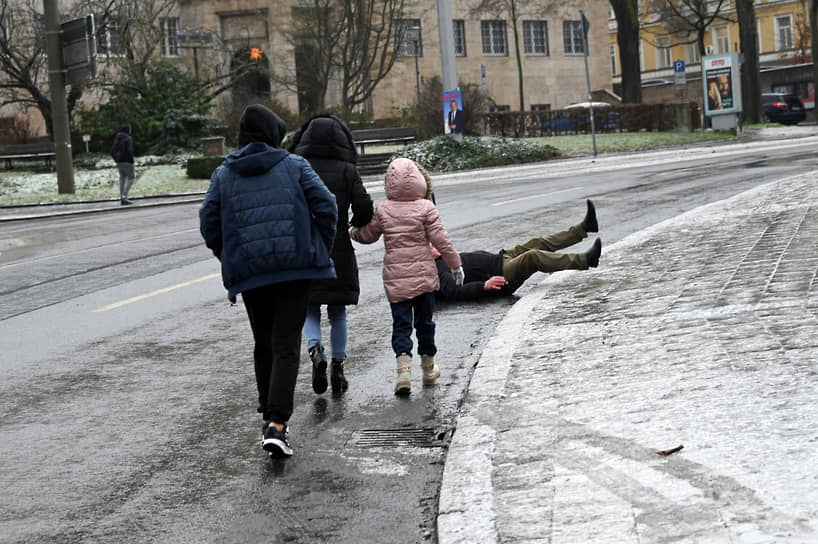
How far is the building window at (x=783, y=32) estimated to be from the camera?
83.3 metres

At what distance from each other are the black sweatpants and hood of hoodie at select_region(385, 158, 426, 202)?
→ 1357 millimetres

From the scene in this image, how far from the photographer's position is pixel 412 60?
62.1 metres

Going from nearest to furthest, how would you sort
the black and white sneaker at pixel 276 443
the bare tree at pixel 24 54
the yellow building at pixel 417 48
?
the black and white sneaker at pixel 276 443, the bare tree at pixel 24 54, the yellow building at pixel 417 48

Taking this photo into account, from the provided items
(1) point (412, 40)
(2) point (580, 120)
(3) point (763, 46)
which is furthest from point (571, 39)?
(2) point (580, 120)

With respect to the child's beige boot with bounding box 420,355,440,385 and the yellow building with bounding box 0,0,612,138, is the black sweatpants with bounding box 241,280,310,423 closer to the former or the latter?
the child's beige boot with bounding box 420,355,440,385

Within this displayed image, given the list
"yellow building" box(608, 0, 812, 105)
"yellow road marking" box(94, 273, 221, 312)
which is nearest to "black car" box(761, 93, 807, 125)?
"yellow building" box(608, 0, 812, 105)

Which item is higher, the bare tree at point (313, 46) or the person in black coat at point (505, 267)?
the bare tree at point (313, 46)

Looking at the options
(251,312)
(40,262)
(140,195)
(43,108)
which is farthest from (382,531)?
(43,108)

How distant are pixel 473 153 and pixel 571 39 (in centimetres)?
3699

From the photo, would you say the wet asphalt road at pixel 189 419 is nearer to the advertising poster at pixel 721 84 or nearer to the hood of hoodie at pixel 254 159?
the hood of hoodie at pixel 254 159

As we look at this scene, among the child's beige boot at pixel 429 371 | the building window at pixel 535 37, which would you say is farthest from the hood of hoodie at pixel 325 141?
the building window at pixel 535 37

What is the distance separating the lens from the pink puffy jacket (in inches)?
282

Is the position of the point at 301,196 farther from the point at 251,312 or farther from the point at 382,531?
the point at 382,531

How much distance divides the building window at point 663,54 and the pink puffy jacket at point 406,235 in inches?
3432
